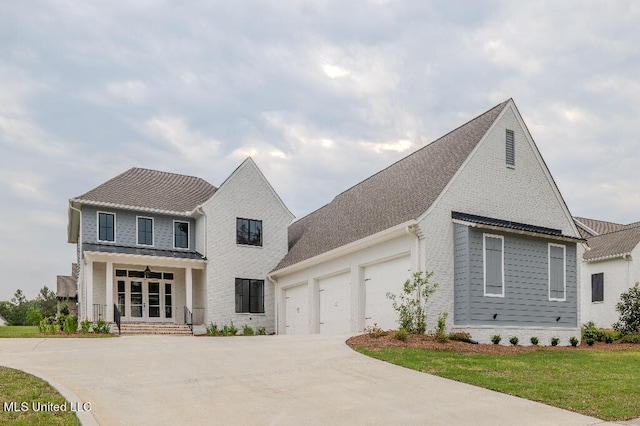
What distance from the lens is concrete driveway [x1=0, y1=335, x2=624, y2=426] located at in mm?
7953

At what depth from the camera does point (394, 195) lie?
21.0m

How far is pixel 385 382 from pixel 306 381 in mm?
1439

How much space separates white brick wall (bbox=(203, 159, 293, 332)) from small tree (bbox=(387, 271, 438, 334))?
36.5 feet

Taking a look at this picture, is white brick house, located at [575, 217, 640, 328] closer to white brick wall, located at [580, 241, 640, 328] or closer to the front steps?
white brick wall, located at [580, 241, 640, 328]

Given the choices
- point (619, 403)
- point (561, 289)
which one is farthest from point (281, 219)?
point (619, 403)

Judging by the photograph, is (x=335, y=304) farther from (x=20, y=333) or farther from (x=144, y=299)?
(x=20, y=333)

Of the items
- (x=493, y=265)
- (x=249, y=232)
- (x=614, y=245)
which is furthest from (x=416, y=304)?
(x=614, y=245)

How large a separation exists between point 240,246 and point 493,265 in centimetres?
1300

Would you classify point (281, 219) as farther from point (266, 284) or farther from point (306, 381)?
point (306, 381)

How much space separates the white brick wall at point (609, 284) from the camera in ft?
89.5

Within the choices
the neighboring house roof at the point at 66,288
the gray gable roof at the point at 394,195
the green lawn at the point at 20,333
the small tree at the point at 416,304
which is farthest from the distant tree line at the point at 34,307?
the small tree at the point at 416,304

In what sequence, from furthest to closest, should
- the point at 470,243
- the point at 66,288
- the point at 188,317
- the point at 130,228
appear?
the point at 66,288
the point at 130,228
the point at 188,317
the point at 470,243

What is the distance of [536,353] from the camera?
15250 mm

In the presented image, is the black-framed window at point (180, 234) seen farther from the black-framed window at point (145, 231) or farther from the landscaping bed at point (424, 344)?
the landscaping bed at point (424, 344)
